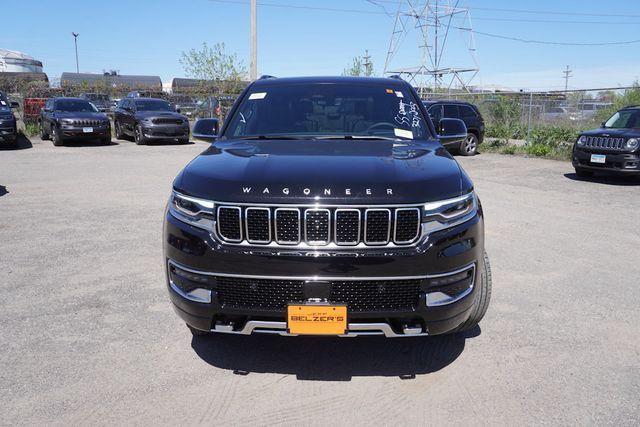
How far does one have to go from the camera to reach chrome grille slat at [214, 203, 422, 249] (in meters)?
2.83

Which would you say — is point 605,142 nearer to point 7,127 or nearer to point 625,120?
point 625,120

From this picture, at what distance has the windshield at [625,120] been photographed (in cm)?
1149

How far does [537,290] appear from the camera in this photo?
4844 mm

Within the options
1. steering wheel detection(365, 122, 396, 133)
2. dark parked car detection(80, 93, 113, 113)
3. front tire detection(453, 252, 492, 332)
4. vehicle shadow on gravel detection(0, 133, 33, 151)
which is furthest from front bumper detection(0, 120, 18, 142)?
dark parked car detection(80, 93, 113, 113)

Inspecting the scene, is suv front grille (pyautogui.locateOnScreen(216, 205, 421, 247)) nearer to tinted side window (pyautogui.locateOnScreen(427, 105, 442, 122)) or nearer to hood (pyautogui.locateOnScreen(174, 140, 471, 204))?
hood (pyautogui.locateOnScreen(174, 140, 471, 204))

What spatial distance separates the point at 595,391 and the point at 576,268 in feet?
8.53

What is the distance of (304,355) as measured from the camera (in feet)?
11.9

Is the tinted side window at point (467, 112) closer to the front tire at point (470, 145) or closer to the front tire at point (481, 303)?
the front tire at point (470, 145)

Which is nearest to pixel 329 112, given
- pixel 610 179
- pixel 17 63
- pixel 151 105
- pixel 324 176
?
pixel 324 176

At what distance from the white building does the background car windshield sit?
7549cm

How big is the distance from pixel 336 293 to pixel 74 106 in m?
18.8

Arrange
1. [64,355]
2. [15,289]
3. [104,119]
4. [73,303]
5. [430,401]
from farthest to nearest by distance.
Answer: [104,119] < [15,289] < [73,303] < [64,355] < [430,401]

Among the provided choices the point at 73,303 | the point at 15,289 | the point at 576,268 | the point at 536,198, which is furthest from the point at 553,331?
the point at 536,198

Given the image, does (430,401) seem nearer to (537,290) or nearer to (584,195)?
(537,290)
